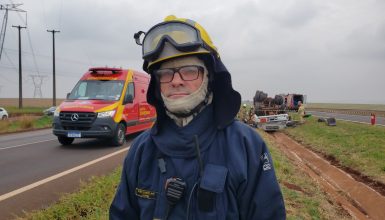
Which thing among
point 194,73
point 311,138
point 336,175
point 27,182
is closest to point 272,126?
point 311,138

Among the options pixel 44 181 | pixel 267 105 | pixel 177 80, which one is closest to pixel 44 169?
pixel 44 181

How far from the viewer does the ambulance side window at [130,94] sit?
11.7 m

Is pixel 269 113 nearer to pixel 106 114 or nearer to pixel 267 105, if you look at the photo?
pixel 267 105

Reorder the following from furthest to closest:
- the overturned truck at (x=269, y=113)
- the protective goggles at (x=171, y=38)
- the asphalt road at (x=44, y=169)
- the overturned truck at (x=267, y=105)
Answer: the overturned truck at (x=267, y=105) → the overturned truck at (x=269, y=113) → the asphalt road at (x=44, y=169) → the protective goggles at (x=171, y=38)

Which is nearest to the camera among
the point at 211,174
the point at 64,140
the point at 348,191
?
the point at 211,174

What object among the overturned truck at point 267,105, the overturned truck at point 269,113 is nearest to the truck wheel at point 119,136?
the overturned truck at point 269,113

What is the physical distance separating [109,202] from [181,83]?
3.51 m

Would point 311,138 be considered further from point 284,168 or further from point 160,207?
point 160,207

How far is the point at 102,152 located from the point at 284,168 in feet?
16.3

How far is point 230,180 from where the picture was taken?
6.16ft

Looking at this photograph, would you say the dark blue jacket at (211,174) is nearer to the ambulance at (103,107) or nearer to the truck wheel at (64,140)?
the ambulance at (103,107)

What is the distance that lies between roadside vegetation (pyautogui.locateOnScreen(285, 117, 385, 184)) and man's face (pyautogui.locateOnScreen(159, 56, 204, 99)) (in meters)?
8.13

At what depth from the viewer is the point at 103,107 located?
36.1ft

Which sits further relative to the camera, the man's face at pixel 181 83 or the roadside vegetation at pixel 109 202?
the roadside vegetation at pixel 109 202
